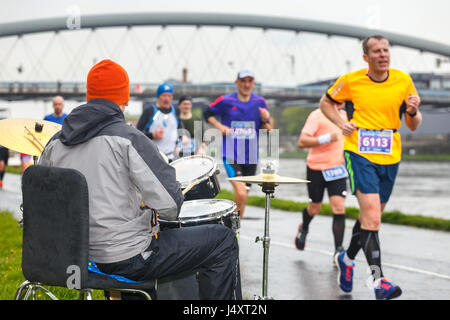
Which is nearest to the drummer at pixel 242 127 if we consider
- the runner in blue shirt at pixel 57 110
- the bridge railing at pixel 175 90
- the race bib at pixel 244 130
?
the race bib at pixel 244 130

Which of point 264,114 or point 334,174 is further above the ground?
point 264,114

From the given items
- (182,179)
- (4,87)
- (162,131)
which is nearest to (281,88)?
(4,87)

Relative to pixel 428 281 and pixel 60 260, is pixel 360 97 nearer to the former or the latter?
pixel 428 281

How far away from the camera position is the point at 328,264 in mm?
6676

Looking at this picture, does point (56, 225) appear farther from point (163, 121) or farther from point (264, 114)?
point (163, 121)

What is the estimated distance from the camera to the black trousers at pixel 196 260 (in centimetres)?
304

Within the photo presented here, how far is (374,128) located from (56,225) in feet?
10.3

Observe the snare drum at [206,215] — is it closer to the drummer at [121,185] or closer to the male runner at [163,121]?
the drummer at [121,185]

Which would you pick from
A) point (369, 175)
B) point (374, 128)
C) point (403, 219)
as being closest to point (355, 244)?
point (369, 175)

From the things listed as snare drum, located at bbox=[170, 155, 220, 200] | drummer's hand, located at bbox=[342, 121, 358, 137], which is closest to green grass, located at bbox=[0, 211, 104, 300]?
snare drum, located at bbox=[170, 155, 220, 200]

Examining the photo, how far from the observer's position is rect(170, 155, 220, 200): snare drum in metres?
3.90

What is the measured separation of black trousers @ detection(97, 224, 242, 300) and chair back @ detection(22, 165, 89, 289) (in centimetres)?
19

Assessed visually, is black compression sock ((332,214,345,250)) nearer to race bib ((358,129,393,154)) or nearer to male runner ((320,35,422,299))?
male runner ((320,35,422,299))
